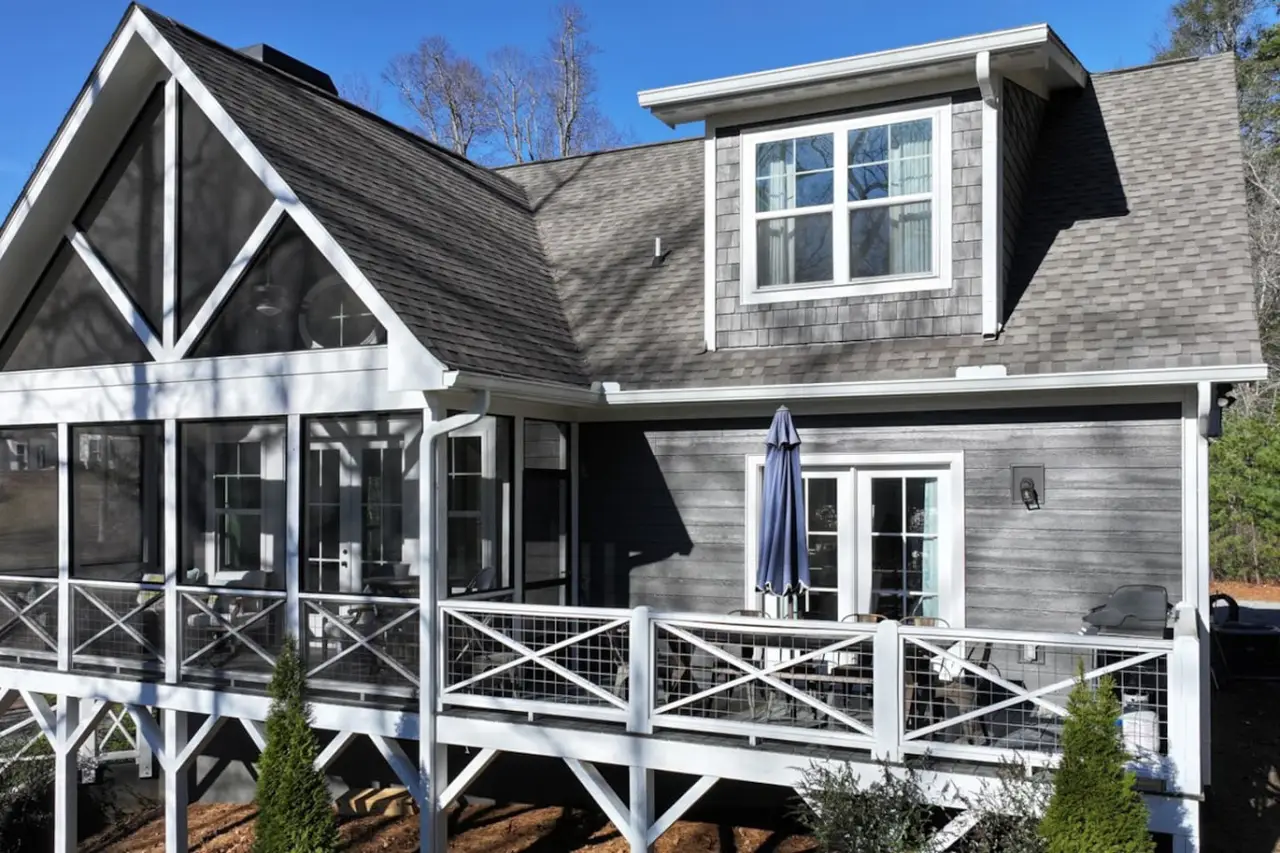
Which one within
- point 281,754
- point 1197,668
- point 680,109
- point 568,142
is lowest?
point 281,754

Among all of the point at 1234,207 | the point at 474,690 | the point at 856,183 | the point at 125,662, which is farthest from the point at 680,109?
the point at 125,662

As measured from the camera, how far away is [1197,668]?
225 inches

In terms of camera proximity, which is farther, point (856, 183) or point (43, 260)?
point (43, 260)

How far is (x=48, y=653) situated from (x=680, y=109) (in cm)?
778

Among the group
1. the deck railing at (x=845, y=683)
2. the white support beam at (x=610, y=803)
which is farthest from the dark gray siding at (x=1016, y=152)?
the white support beam at (x=610, y=803)

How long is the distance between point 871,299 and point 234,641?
6.26 metres

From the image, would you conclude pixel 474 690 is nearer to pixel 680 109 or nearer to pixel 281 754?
pixel 281 754

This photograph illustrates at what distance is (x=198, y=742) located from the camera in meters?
8.71

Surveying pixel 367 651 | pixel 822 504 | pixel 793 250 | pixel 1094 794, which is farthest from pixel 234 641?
pixel 1094 794

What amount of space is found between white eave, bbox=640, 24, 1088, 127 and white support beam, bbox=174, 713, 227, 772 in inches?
257

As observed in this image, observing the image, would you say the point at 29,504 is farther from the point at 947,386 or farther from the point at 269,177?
the point at 947,386

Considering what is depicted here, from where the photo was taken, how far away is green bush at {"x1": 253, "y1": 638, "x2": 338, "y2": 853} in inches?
283

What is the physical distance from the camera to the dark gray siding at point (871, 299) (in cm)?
834

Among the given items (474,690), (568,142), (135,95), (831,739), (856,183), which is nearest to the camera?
(831,739)
